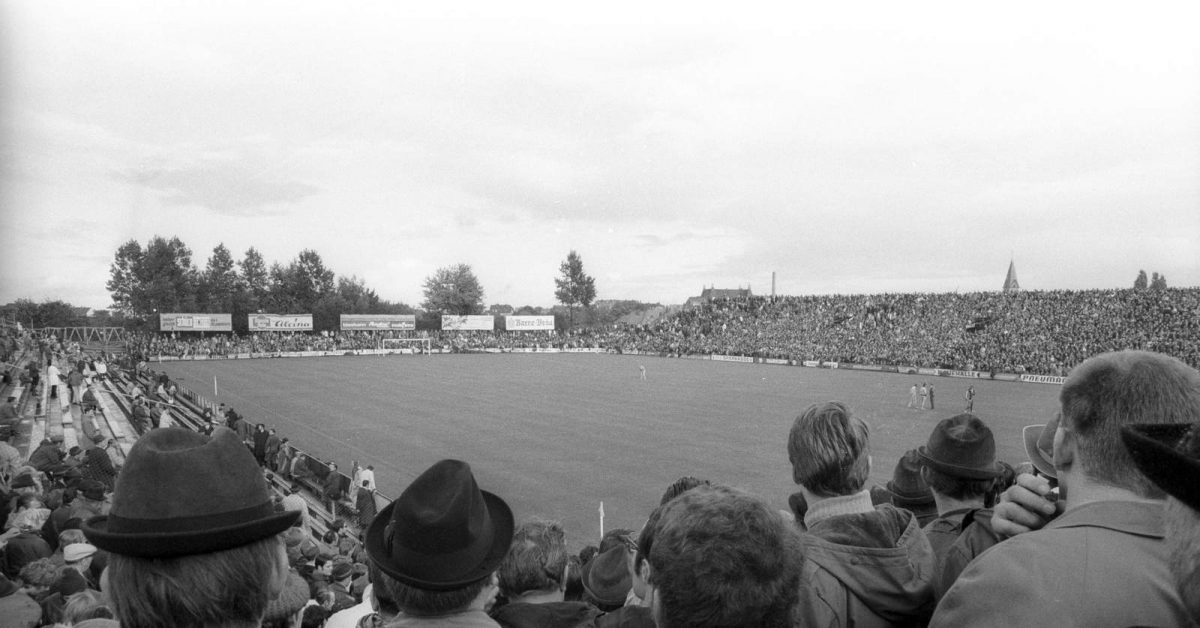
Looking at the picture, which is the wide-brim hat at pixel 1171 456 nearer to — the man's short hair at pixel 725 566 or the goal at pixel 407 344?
the man's short hair at pixel 725 566

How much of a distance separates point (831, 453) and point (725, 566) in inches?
53.3

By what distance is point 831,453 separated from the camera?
299cm

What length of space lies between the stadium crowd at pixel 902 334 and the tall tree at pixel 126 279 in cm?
1426

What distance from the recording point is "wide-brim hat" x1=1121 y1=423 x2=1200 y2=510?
139cm

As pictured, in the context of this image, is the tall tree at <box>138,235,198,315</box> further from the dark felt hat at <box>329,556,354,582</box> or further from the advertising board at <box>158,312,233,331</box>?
the dark felt hat at <box>329,556,354,582</box>

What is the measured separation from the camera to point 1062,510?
215 cm

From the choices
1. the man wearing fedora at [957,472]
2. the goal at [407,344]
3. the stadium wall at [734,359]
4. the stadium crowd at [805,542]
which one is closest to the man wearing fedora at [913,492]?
the man wearing fedora at [957,472]

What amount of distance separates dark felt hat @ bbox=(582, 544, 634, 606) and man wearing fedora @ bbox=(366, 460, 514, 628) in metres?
1.55

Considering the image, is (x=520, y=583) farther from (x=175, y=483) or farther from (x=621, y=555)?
(x=175, y=483)

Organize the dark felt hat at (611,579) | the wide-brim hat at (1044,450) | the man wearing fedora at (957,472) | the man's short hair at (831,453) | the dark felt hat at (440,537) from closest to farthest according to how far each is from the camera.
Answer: the dark felt hat at (440,537)
the wide-brim hat at (1044,450)
the man's short hair at (831,453)
the man wearing fedora at (957,472)
the dark felt hat at (611,579)

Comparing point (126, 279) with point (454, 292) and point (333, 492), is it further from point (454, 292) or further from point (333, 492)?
point (333, 492)

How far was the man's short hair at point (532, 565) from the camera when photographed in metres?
3.71

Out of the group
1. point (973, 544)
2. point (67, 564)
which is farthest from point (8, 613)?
point (973, 544)

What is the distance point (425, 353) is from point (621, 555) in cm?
6574
